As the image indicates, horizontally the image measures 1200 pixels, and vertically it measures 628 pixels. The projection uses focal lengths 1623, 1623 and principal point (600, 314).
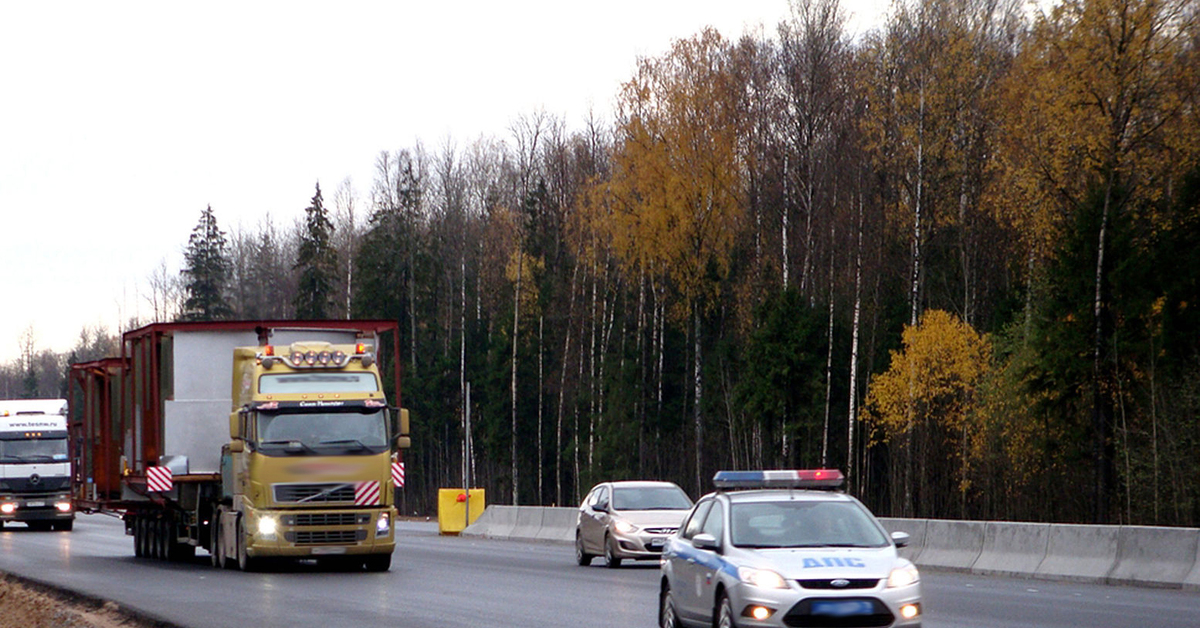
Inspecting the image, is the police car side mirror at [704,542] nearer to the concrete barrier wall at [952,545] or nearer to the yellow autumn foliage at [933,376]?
the concrete barrier wall at [952,545]

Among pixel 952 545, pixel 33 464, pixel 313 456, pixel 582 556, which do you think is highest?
pixel 313 456

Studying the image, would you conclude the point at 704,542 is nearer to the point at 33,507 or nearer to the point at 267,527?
the point at 267,527

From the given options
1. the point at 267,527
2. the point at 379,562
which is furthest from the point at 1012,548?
the point at 267,527

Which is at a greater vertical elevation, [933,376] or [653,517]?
[933,376]

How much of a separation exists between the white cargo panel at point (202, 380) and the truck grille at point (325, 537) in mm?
3173

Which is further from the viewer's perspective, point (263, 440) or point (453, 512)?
point (453, 512)

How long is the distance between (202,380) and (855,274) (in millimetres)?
33941

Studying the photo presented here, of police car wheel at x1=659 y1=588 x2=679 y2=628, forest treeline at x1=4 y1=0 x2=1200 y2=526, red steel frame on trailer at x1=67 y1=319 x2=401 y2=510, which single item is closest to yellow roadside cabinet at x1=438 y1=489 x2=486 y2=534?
forest treeline at x1=4 y1=0 x2=1200 y2=526

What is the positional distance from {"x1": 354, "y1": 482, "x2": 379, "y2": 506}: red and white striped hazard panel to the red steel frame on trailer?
145cm

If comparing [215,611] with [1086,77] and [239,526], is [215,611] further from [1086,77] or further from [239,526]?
[1086,77]

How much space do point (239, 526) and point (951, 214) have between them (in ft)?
113

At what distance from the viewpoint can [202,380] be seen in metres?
26.8

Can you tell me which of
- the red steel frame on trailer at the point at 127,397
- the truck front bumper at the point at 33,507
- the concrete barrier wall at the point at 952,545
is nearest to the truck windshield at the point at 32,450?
the truck front bumper at the point at 33,507

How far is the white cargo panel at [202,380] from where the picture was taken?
1048 inches
